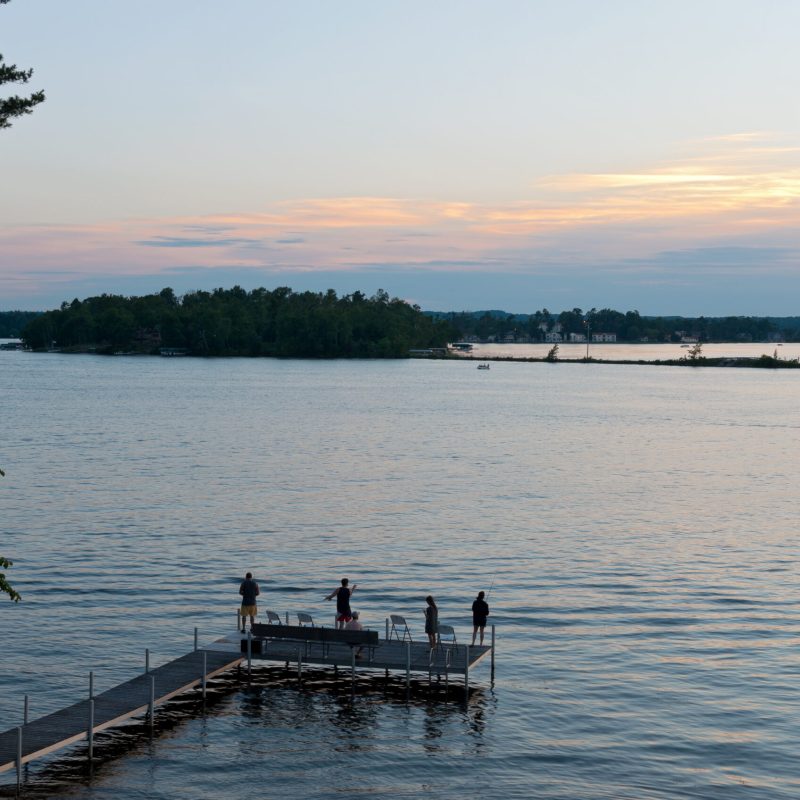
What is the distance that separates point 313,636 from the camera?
32688 millimetres

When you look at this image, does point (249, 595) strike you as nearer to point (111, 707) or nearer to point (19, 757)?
point (111, 707)

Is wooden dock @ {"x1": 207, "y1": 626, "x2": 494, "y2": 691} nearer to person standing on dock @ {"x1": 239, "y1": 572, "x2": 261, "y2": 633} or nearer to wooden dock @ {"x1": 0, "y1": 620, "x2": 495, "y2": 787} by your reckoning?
Result: wooden dock @ {"x1": 0, "y1": 620, "x2": 495, "y2": 787}

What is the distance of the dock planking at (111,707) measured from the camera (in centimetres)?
2572

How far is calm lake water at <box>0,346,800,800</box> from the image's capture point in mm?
27594

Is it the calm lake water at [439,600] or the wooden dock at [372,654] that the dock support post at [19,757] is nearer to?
the calm lake water at [439,600]

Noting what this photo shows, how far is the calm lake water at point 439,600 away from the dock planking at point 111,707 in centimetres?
80

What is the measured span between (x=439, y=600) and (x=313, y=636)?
513 inches

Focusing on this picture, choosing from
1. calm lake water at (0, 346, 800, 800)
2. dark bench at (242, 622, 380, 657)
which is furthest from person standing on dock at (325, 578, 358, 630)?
calm lake water at (0, 346, 800, 800)

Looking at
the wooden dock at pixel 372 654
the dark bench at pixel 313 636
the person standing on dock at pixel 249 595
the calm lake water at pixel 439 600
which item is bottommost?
the calm lake water at pixel 439 600

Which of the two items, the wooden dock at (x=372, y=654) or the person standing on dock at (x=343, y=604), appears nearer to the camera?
the wooden dock at (x=372, y=654)

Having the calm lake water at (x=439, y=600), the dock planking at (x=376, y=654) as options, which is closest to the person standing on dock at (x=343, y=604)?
the dock planking at (x=376, y=654)

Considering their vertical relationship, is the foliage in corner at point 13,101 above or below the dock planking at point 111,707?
above

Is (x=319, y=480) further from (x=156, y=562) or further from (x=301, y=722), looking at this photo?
(x=301, y=722)

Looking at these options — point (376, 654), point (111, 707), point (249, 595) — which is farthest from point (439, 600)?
point (111, 707)
